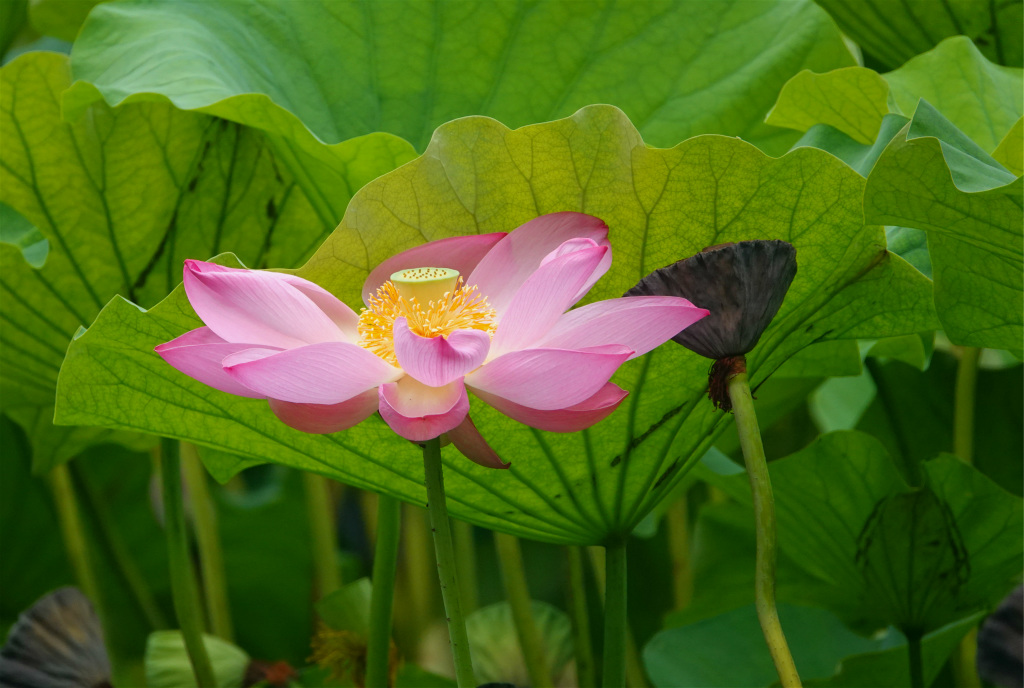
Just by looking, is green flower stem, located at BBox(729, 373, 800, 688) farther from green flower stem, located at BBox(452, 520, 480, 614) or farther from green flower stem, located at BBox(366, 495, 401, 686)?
green flower stem, located at BBox(452, 520, 480, 614)

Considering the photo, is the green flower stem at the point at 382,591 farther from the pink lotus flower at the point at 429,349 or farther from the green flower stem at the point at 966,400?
the green flower stem at the point at 966,400

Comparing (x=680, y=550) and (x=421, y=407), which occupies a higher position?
(x=421, y=407)

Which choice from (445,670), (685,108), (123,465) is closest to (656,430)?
(685,108)

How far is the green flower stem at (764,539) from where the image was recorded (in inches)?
13.8

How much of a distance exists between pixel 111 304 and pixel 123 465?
0.79m

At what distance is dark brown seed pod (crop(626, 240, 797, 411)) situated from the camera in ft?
1.15

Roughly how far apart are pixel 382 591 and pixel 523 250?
28 centimetres

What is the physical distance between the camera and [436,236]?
1.41 feet

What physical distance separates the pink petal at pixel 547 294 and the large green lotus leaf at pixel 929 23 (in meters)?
0.60

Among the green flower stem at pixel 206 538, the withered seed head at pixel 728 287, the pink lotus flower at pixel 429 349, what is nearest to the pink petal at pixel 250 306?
the pink lotus flower at pixel 429 349

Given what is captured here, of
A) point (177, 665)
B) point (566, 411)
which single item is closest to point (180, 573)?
point (177, 665)

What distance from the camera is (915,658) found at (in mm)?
576

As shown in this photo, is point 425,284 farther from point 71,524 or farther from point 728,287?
point 71,524

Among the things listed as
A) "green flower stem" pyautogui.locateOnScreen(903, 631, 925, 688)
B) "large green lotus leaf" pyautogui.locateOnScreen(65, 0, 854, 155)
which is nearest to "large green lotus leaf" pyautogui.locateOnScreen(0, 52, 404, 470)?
"large green lotus leaf" pyautogui.locateOnScreen(65, 0, 854, 155)
